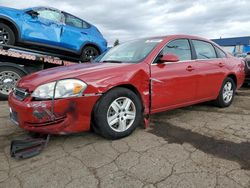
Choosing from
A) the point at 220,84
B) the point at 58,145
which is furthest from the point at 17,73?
the point at 220,84

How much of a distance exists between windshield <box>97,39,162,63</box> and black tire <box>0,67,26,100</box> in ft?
8.98

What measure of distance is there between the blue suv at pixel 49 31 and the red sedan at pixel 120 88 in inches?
112

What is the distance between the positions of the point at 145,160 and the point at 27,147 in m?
1.44

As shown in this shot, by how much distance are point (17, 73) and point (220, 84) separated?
4.65 meters

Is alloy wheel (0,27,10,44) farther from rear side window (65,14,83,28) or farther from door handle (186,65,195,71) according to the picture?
door handle (186,65,195,71)

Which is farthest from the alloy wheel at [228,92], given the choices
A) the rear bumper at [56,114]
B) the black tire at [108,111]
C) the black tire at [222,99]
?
the rear bumper at [56,114]

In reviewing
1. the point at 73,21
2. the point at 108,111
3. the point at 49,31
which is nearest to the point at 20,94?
the point at 108,111

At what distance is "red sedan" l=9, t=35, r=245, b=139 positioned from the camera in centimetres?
301

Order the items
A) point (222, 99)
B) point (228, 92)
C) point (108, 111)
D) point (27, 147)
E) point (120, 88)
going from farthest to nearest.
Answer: point (228, 92) → point (222, 99) → point (120, 88) → point (108, 111) → point (27, 147)

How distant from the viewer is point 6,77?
6.02 metres

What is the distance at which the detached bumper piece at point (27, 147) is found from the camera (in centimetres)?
293

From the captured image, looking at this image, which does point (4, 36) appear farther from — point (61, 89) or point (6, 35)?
point (61, 89)

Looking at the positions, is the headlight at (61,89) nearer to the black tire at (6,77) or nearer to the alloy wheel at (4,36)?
the black tire at (6,77)

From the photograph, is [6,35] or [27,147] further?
[6,35]
